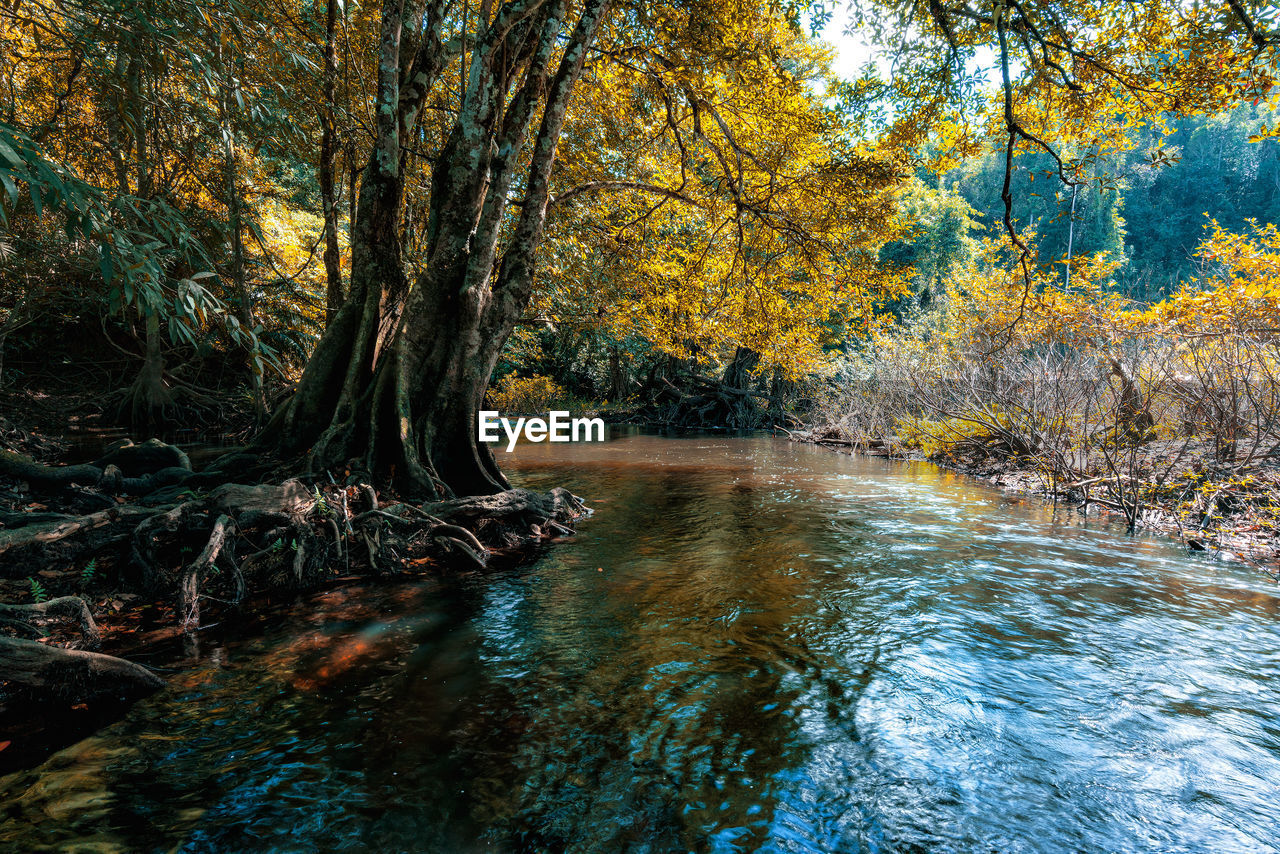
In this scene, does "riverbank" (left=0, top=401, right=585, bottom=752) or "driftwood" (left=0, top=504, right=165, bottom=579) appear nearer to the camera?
"riverbank" (left=0, top=401, right=585, bottom=752)

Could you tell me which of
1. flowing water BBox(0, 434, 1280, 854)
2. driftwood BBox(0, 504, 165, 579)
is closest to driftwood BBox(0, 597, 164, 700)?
flowing water BBox(0, 434, 1280, 854)

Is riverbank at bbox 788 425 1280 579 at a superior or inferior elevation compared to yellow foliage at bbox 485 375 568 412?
inferior

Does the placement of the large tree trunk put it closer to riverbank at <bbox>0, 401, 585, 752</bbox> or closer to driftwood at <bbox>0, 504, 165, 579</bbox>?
riverbank at <bbox>0, 401, 585, 752</bbox>

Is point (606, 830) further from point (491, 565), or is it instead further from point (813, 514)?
point (813, 514)

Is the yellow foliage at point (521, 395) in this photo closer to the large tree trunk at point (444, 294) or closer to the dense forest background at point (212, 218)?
the dense forest background at point (212, 218)

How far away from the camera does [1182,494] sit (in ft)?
26.5

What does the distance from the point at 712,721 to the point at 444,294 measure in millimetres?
5817

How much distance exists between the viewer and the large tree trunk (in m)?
6.89

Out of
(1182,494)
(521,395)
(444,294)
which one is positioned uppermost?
(444,294)

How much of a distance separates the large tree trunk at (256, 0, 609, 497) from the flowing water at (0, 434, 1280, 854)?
7.09 ft

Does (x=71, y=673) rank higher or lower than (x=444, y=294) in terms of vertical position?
lower

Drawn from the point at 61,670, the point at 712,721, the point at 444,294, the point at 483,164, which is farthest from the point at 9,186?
the point at 483,164

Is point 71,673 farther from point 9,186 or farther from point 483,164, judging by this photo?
point 483,164

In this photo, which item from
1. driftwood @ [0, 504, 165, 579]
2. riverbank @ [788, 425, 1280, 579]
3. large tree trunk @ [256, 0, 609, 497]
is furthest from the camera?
riverbank @ [788, 425, 1280, 579]
